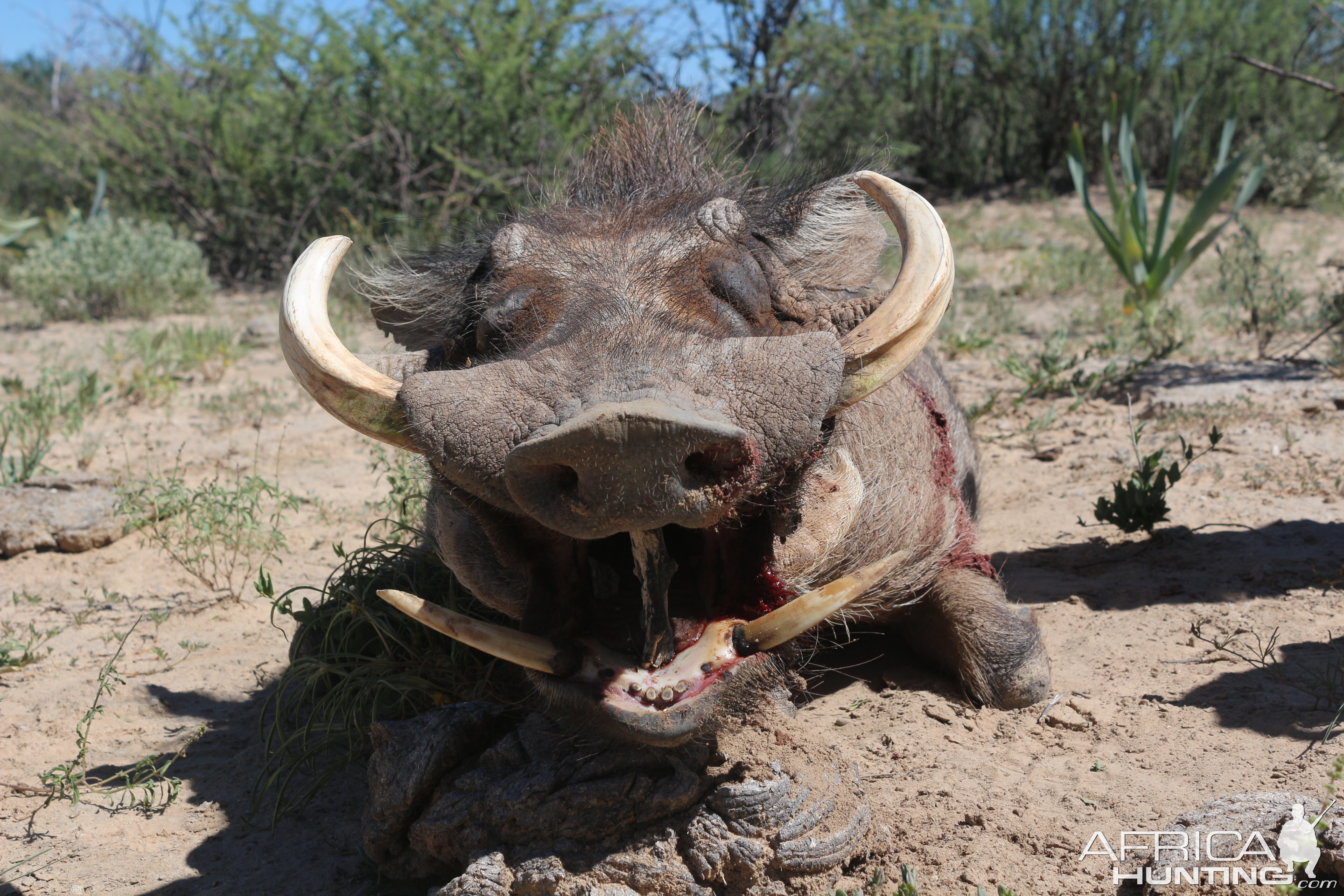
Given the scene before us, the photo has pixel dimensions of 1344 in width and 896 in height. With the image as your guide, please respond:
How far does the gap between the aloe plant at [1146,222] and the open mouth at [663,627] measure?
189 inches

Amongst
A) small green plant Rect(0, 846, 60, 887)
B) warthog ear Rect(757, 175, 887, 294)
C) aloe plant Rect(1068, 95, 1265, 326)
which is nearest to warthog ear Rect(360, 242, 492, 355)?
warthog ear Rect(757, 175, 887, 294)

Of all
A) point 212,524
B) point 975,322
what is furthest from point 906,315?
point 975,322

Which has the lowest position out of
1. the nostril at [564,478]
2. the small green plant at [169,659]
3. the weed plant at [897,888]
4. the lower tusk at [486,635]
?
A: the small green plant at [169,659]

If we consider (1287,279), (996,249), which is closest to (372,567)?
(1287,279)

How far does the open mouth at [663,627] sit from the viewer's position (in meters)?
1.86

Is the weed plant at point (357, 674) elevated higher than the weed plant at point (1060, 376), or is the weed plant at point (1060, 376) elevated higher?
the weed plant at point (1060, 376)

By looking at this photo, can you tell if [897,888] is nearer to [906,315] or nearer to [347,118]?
[906,315]

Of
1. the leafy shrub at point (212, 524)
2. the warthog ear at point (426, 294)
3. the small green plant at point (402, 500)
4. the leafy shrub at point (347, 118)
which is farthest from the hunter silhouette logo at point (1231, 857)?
the leafy shrub at point (347, 118)

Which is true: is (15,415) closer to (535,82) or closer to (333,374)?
(333,374)

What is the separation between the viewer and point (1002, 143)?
503 inches

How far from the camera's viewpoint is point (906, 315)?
76.1 inches

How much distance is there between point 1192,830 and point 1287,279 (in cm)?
633

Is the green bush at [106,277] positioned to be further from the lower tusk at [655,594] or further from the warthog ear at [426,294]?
the lower tusk at [655,594]

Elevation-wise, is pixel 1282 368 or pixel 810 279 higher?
pixel 810 279
